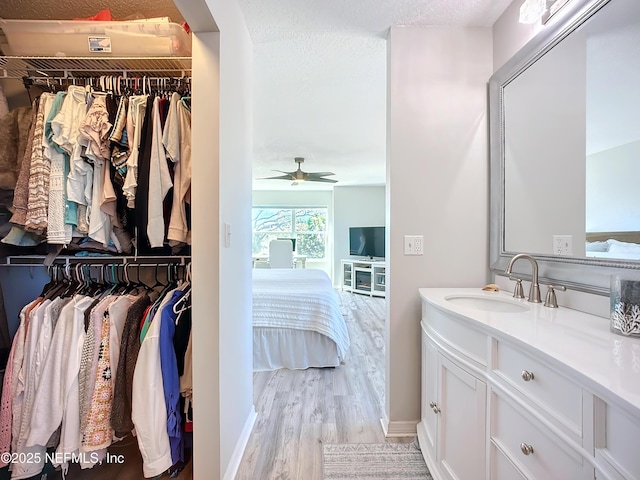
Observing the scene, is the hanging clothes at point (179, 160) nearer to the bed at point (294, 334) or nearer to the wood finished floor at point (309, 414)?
the wood finished floor at point (309, 414)

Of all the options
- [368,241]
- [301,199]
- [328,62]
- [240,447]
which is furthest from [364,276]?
[240,447]

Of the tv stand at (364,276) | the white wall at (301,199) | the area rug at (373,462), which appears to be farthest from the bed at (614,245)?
the white wall at (301,199)

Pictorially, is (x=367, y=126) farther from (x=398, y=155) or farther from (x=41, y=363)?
(x=41, y=363)

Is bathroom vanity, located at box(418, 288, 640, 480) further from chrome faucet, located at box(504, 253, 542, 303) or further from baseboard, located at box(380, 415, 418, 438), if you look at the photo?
baseboard, located at box(380, 415, 418, 438)

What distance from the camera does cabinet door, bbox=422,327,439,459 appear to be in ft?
4.54

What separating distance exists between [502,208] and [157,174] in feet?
5.99

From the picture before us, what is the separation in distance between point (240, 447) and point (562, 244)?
6.31 feet

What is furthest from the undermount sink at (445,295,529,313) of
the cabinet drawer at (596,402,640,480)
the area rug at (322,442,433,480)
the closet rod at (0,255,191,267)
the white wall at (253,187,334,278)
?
the white wall at (253,187,334,278)

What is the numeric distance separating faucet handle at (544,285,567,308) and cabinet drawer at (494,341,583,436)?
1.57 ft

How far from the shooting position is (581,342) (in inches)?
32.7

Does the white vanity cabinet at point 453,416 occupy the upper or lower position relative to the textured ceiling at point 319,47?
lower

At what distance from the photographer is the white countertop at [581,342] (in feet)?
1.97

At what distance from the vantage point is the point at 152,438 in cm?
120

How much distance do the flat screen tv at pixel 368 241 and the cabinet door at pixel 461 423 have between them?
4.94 metres
